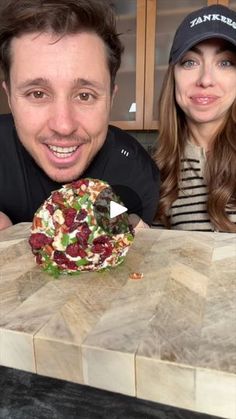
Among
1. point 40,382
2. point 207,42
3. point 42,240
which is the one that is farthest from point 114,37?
point 40,382

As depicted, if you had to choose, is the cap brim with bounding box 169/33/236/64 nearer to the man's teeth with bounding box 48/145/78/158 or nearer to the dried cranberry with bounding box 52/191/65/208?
the man's teeth with bounding box 48/145/78/158

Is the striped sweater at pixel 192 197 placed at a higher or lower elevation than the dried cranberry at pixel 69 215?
lower

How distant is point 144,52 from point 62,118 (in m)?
1.63

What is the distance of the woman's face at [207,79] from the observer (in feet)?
3.57

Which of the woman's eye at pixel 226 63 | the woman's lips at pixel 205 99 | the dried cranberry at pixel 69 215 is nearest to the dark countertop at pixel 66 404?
the dried cranberry at pixel 69 215

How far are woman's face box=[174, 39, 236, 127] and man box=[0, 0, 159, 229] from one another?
0.70 feet

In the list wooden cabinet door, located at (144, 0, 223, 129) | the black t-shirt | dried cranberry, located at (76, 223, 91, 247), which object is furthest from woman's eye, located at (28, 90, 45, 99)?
Result: wooden cabinet door, located at (144, 0, 223, 129)

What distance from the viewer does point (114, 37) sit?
1005 mm

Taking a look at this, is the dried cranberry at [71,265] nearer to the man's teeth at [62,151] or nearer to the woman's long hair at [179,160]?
the man's teeth at [62,151]

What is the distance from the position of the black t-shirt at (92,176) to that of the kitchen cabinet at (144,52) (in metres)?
1.20

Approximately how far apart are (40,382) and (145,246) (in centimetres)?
30

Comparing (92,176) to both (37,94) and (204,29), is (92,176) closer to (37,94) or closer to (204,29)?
(37,94)

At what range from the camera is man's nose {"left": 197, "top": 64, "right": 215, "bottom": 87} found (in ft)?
3.52

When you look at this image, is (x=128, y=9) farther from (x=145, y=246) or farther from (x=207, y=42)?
(x=145, y=246)
